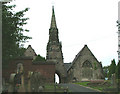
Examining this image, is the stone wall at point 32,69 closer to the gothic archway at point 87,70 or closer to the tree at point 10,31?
the tree at point 10,31

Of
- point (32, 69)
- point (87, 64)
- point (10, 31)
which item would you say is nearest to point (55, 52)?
point (87, 64)

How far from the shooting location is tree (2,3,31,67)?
27766 millimetres

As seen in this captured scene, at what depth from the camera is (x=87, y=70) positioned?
184ft

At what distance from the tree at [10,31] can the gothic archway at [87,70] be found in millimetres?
27013

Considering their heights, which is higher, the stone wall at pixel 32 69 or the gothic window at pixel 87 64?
the gothic window at pixel 87 64

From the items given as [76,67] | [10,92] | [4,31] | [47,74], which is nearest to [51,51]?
[76,67]

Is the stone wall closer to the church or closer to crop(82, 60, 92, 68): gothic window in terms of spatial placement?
the church

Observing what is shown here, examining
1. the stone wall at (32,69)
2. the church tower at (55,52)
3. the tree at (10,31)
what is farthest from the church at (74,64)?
the tree at (10,31)

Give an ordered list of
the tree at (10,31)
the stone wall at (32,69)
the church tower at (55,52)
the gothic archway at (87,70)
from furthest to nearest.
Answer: the church tower at (55,52) < the gothic archway at (87,70) < the stone wall at (32,69) < the tree at (10,31)

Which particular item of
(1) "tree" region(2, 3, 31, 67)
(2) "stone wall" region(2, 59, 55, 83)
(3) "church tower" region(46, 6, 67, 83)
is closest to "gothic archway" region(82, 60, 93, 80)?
(3) "church tower" region(46, 6, 67, 83)

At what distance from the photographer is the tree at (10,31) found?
27.8m

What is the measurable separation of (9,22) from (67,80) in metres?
31.6

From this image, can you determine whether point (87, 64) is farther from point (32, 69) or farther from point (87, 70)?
point (32, 69)

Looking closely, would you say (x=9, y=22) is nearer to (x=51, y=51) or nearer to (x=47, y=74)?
(x=47, y=74)
